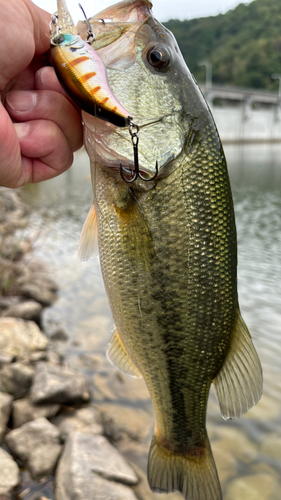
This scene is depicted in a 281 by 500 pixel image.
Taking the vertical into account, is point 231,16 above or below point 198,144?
above

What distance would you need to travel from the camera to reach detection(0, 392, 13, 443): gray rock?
3339 mm

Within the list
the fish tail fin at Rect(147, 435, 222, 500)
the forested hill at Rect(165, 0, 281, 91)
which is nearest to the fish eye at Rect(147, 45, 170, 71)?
the fish tail fin at Rect(147, 435, 222, 500)

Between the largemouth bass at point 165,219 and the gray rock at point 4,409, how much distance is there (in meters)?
2.01

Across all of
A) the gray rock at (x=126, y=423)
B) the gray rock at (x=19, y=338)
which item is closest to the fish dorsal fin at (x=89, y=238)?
the gray rock at (x=126, y=423)

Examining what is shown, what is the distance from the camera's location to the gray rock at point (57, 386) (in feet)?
12.1

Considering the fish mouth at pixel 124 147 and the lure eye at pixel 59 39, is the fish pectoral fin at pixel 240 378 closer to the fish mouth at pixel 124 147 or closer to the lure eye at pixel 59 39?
the fish mouth at pixel 124 147

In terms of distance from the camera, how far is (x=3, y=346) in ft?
14.5

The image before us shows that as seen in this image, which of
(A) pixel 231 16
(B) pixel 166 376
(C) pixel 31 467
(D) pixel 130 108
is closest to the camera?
(D) pixel 130 108

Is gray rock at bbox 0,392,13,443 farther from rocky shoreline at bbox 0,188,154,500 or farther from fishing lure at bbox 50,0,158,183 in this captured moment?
fishing lure at bbox 50,0,158,183

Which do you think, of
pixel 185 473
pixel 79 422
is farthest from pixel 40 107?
pixel 79 422

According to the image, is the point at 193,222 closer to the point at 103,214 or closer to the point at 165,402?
the point at 103,214

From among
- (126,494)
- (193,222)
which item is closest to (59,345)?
(126,494)

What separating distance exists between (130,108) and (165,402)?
1537 millimetres

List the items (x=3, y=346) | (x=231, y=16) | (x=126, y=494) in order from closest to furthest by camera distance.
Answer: (x=126, y=494), (x=3, y=346), (x=231, y=16)
